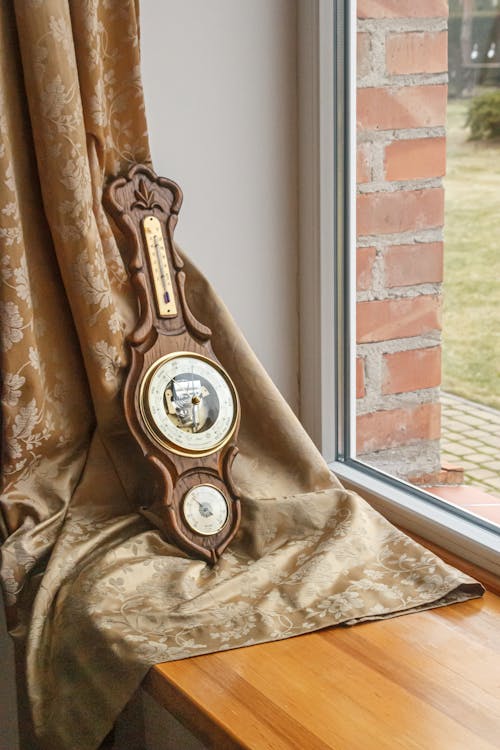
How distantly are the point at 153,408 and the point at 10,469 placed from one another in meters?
0.22

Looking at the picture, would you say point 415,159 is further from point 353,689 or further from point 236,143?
point 353,689

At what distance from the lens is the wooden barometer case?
1.30 metres

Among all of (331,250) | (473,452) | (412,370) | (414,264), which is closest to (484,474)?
(473,452)

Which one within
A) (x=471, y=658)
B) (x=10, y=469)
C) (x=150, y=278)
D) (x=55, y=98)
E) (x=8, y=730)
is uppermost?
(x=55, y=98)

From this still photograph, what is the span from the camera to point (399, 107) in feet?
5.06

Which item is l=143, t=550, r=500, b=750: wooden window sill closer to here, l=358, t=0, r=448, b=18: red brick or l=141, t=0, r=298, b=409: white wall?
l=141, t=0, r=298, b=409: white wall

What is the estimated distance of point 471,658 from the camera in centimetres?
108

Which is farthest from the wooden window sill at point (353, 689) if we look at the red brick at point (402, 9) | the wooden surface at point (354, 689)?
the red brick at point (402, 9)

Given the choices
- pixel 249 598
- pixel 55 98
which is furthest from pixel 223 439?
pixel 55 98

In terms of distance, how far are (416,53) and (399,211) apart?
249mm

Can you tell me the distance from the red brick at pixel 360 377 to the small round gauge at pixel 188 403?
36 cm

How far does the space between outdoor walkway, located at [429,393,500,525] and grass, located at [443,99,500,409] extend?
0.02m

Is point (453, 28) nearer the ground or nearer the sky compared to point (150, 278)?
nearer the sky

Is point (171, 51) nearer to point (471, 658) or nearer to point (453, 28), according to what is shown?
point (453, 28)
